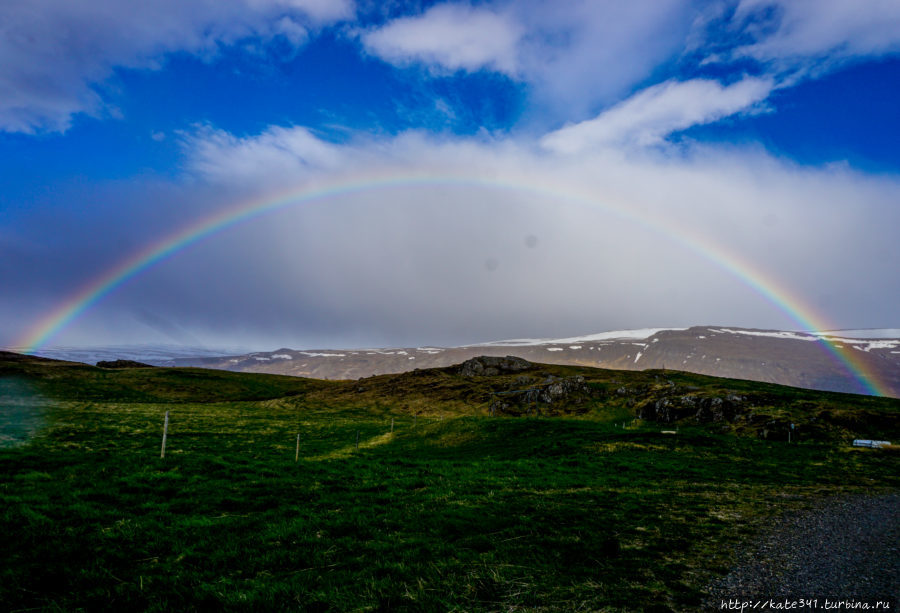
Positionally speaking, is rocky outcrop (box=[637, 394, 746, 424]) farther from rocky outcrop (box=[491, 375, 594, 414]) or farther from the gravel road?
the gravel road

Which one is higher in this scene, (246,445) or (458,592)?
(458,592)

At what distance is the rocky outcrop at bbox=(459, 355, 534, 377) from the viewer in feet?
467

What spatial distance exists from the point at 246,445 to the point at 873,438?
236 feet

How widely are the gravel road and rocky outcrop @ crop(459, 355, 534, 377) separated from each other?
12568cm

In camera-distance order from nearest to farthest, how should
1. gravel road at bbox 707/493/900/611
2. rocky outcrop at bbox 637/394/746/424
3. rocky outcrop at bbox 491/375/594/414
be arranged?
gravel road at bbox 707/493/900/611 → rocky outcrop at bbox 637/394/746/424 → rocky outcrop at bbox 491/375/594/414

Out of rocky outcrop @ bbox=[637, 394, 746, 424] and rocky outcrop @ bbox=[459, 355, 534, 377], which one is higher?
rocky outcrop @ bbox=[459, 355, 534, 377]

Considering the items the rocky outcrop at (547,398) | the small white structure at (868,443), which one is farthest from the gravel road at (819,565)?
the rocky outcrop at (547,398)

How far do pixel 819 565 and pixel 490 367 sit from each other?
134m

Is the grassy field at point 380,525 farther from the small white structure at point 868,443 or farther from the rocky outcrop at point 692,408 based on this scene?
the rocky outcrop at point 692,408

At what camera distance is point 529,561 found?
10336 mm

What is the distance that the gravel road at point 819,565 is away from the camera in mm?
8805

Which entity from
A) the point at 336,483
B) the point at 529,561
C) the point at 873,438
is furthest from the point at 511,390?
the point at 529,561

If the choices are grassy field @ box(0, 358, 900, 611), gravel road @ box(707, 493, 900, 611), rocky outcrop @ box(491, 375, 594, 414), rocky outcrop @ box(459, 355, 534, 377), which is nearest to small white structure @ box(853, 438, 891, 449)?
grassy field @ box(0, 358, 900, 611)

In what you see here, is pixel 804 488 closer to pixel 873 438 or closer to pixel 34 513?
pixel 34 513
